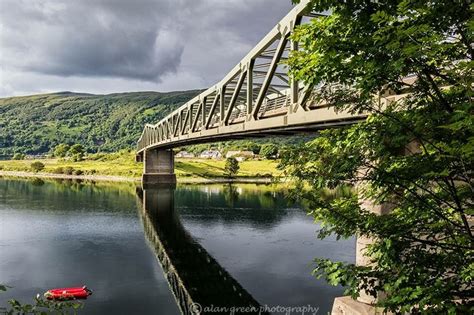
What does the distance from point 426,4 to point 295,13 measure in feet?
55.9

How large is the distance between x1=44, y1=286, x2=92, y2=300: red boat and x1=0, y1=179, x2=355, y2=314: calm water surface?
70 cm

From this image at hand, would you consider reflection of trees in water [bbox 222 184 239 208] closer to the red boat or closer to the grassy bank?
the grassy bank

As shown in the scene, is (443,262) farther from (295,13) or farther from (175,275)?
(175,275)

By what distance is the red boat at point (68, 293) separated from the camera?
76.0 ft

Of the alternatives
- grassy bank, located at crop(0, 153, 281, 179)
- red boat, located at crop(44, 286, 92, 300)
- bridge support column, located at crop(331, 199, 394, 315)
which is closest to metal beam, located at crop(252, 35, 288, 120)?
bridge support column, located at crop(331, 199, 394, 315)

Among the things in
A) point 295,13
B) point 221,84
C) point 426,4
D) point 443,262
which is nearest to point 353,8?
point 426,4

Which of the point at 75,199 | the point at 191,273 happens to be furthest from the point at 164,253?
the point at 75,199

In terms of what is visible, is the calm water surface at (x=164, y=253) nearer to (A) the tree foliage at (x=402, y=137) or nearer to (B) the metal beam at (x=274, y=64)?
(A) the tree foliage at (x=402, y=137)

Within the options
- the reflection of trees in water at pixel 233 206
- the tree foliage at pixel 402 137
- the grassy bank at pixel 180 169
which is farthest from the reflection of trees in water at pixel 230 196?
the tree foliage at pixel 402 137

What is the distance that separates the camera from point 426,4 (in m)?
6.11

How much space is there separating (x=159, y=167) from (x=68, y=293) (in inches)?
3258

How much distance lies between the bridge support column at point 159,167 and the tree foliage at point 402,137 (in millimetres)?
96677

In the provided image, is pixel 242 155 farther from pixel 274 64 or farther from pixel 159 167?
pixel 274 64

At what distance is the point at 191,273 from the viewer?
30172mm
